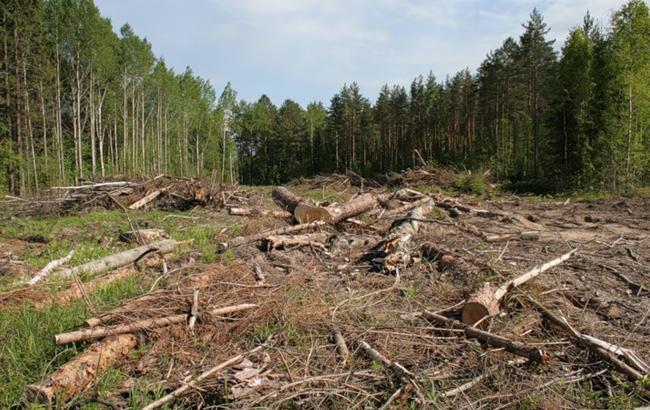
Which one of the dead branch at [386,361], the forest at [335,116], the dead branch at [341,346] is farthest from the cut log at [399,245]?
the forest at [335,116]

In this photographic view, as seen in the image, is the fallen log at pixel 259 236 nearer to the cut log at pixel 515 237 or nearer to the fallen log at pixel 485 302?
the cut log at pixel 515 237

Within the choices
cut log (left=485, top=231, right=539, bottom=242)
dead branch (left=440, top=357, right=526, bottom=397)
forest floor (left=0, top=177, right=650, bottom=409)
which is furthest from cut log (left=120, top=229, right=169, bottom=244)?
dead branch (left=440, top=357, right=526, bottom=397)

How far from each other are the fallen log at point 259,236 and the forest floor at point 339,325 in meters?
0.18

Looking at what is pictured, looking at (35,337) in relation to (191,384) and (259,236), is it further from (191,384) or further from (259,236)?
(259,236)

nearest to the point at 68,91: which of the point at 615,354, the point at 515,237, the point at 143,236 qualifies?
the point at 143,236

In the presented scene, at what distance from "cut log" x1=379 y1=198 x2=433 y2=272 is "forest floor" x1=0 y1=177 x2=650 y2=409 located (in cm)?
16

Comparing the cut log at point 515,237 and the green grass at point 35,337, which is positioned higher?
the cut log at point 515,237

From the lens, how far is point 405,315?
16.0 feet

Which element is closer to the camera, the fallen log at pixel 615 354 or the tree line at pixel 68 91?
the fallen log at pixel 615 354

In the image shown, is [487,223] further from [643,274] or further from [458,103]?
[458,103]

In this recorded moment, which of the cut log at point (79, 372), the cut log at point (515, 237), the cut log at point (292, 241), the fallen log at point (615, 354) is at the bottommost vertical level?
the fallen log at point (615, 354)

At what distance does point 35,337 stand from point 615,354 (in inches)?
212

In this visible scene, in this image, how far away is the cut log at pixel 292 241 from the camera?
311 inches

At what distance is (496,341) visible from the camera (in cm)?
406
